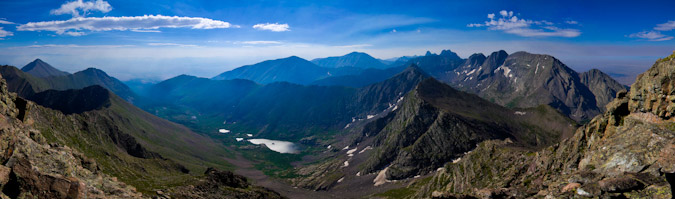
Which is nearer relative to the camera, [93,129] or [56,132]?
[56,132]

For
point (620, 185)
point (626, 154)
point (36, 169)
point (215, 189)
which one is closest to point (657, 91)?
point (626, 154)

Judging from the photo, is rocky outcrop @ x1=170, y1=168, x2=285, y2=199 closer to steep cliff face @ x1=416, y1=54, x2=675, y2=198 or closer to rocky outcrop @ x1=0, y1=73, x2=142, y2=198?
rocky outcrop @ x1=0, y1=73, x2=142, y2=198

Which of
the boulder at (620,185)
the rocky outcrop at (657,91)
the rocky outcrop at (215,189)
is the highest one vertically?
the rocky outcrop at (657,91)

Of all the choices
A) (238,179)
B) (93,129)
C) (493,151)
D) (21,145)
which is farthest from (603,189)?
(93,129)

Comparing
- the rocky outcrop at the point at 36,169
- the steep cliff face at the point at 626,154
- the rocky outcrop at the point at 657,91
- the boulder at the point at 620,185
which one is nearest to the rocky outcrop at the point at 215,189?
the rocky outcrop at the point at 36,169

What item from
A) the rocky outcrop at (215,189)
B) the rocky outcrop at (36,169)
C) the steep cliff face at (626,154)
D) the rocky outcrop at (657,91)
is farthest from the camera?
the rocky outcrop at (215,189)

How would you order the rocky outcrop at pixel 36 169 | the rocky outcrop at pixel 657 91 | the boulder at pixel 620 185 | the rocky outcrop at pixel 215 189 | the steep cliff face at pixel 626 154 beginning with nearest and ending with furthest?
the boulder at pixel 620 185 → the rocky outcrop at pixel 36 169 → the steep cliff face at pixel 626 154 → the rocky outcrop at pixel 657 91 → the rocky outcrop at pixel 215 189

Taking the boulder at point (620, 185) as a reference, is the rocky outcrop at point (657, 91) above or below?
above

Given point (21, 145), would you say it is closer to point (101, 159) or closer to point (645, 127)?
point (645, 127)

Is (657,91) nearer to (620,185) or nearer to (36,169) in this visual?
(620,185)

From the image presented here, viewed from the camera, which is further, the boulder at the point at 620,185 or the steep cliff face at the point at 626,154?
the steep cliff face at the point at 626,154

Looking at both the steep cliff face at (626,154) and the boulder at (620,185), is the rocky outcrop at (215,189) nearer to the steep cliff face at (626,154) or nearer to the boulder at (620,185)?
the steep cliff face at (626,154)
